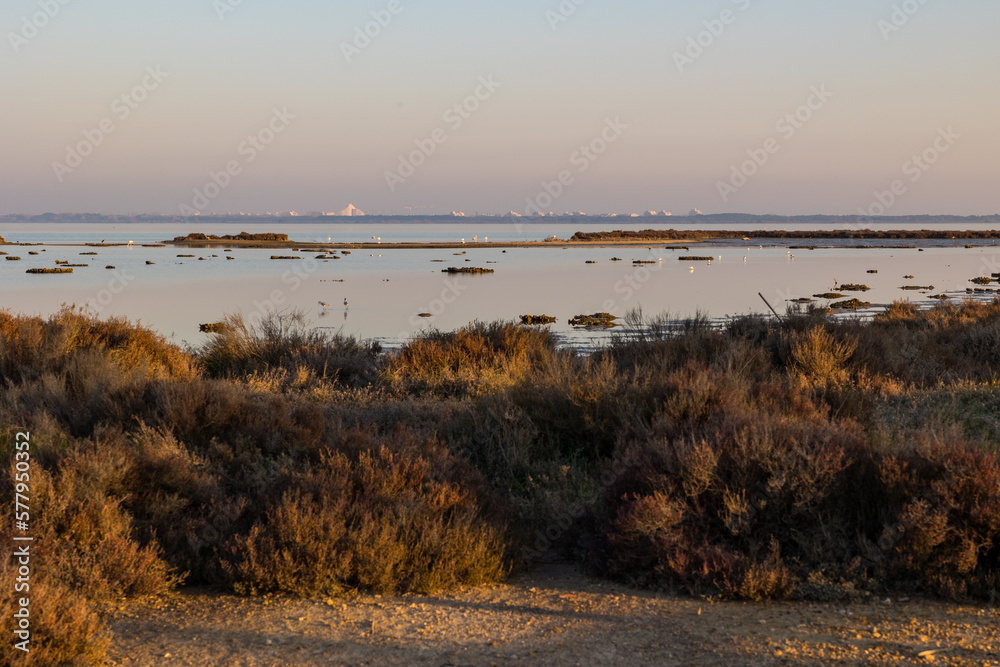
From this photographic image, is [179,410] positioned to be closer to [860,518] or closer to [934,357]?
[860,518]

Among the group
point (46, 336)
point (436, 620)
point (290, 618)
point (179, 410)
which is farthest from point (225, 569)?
point (46, 336)

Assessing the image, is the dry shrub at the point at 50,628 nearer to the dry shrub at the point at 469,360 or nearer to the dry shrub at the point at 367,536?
the dry shrub at the point at 367,536

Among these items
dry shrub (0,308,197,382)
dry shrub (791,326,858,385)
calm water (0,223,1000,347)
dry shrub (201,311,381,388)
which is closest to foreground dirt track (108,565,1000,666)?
dry shrub (0,308,197,382)

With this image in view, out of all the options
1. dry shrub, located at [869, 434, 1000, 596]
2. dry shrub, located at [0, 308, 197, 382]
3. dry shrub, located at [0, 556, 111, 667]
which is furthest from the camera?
dry shrub, located at [0, 308, 197, 382]

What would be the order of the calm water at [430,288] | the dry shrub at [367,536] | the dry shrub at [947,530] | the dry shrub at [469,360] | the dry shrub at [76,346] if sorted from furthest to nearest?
1. the calm water at [430,288]
2. the dry shrub at [469,360]
3. the dry shrub at [76,346]
4. the dry shrub at [367,536]
5. the dry shrub at [947,530]

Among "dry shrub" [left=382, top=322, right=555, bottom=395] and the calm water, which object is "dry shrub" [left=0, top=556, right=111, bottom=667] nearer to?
"dry shrub" [left=382, top=322, right=555, bottom=395]

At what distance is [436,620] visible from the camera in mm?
4789

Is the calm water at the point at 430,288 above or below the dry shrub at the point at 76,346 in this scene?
above

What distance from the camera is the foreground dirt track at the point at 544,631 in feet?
14.0

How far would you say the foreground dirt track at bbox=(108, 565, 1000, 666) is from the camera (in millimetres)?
4277

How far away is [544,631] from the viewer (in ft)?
15.3

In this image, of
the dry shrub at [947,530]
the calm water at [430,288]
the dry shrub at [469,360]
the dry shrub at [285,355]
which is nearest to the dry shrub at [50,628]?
the dry shrub at [947,530]

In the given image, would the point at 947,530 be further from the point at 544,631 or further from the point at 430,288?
the point at 430,288

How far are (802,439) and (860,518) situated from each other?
0.63m
